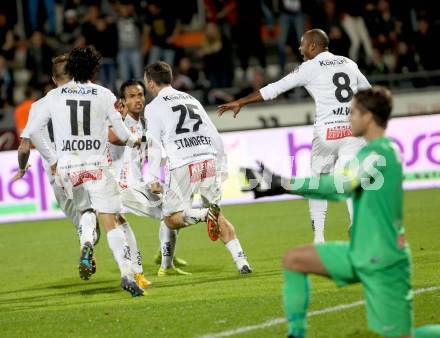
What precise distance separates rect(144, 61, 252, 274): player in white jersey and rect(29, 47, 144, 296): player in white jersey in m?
0.95

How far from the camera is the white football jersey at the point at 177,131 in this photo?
35.9ft

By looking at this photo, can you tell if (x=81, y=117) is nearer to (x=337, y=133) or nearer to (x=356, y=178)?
(x=337, y=133)

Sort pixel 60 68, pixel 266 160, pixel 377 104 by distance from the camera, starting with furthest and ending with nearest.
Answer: pixel 266 160 < pixel 60 68 < pixel 377 104

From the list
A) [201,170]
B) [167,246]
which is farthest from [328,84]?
[167,246]

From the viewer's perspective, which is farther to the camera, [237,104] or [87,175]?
[237,104]

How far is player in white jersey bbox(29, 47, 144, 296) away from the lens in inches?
391

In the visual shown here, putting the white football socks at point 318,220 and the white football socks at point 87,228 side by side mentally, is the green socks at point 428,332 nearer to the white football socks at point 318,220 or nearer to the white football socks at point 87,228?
the white football socks at point 87,228

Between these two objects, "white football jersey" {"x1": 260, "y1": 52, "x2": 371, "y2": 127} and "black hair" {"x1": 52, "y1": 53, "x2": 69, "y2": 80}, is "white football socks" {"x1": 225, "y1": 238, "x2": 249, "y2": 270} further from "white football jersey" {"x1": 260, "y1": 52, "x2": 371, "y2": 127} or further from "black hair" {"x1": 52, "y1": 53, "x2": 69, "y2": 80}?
"black hair" {"x1": 52, "y1": 53, "x2": 69, "y2": 80}

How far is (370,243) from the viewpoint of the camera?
20.6 ft

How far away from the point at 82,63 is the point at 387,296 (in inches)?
183

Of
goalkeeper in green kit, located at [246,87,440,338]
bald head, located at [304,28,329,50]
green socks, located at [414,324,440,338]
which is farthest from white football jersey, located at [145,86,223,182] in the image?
green socks, located at [414,324,440,338]

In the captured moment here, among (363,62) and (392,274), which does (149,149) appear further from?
(363,62)

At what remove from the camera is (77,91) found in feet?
32.6

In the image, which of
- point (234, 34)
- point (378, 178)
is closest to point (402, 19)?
point (234, 34)
